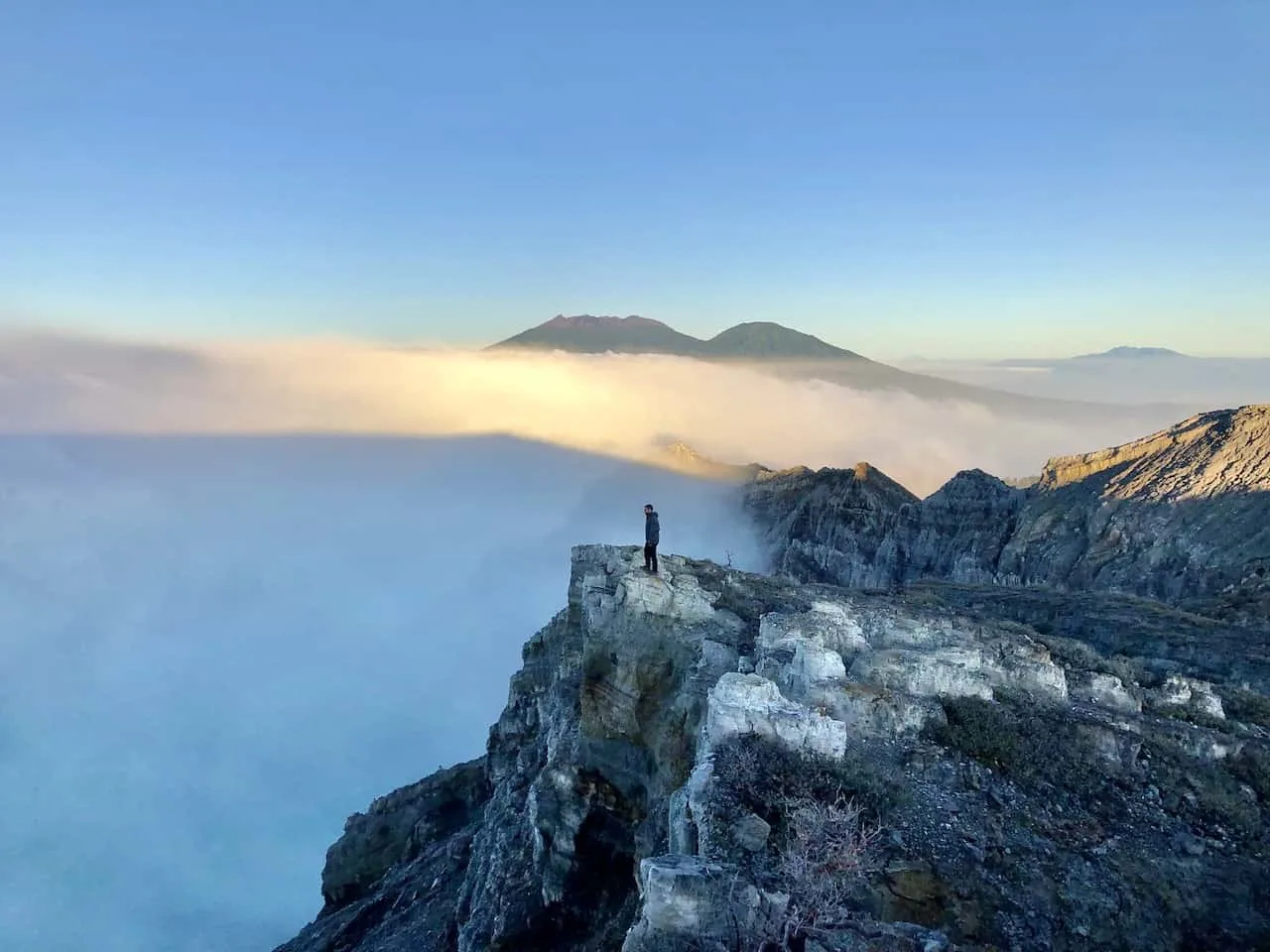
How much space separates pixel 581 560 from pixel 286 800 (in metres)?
191

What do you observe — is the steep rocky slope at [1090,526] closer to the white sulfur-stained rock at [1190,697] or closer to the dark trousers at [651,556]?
the white sulfur-stained rock at [1190,697]

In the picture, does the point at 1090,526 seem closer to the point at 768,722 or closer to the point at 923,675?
the point at 923,675

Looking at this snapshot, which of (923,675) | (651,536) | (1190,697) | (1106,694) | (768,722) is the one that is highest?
(651,536)

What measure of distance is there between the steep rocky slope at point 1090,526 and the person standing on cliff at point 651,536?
37.5 metres

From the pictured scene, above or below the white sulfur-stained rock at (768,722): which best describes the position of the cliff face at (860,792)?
below

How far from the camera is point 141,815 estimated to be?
622 feet

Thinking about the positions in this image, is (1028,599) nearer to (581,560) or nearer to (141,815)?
(581,560)

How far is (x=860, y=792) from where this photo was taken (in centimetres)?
1532

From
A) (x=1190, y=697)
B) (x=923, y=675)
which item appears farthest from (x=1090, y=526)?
(x=923, y=675)

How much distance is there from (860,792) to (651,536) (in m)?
13.8

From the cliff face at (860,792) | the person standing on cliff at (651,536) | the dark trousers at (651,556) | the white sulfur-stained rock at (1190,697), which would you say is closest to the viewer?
the cliff face at (860,792)

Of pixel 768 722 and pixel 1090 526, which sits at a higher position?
pixel 768 722

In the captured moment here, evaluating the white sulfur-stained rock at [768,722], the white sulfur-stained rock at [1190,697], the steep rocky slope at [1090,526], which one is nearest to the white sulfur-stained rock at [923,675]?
the white sulfur-stained rock at [768,722]

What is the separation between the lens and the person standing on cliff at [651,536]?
27.1 metres
